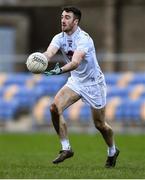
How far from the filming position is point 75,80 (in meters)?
14.0

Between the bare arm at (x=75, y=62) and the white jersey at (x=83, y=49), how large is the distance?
0.13m

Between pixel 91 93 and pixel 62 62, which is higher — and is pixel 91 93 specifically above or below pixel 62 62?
above

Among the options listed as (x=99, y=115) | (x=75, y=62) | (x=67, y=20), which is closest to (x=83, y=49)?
(x=75, y=62)

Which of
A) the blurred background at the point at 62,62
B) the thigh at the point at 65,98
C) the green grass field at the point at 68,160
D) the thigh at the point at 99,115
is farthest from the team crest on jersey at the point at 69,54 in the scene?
the blurred background at the point at 62,62

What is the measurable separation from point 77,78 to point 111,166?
158cm

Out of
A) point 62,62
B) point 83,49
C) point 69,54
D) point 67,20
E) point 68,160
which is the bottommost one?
point 62,62

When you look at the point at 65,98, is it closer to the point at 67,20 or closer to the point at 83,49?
the point at 83,49

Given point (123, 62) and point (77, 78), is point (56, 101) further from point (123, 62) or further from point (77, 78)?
point (123, 62)

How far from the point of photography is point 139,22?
3459cm

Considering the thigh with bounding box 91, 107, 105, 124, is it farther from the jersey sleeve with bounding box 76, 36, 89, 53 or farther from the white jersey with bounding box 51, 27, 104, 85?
the jersey sleeve with bounding box 76, 36, 89, 53

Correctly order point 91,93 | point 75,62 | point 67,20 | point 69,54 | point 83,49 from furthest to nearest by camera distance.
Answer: point 91,93, point 69,54, point 67,20, point 83,49, point 75,62

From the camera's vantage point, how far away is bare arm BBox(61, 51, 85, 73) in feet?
42.8

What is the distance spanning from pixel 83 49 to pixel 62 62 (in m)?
17.0

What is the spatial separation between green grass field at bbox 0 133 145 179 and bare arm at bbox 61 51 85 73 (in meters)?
1.56
